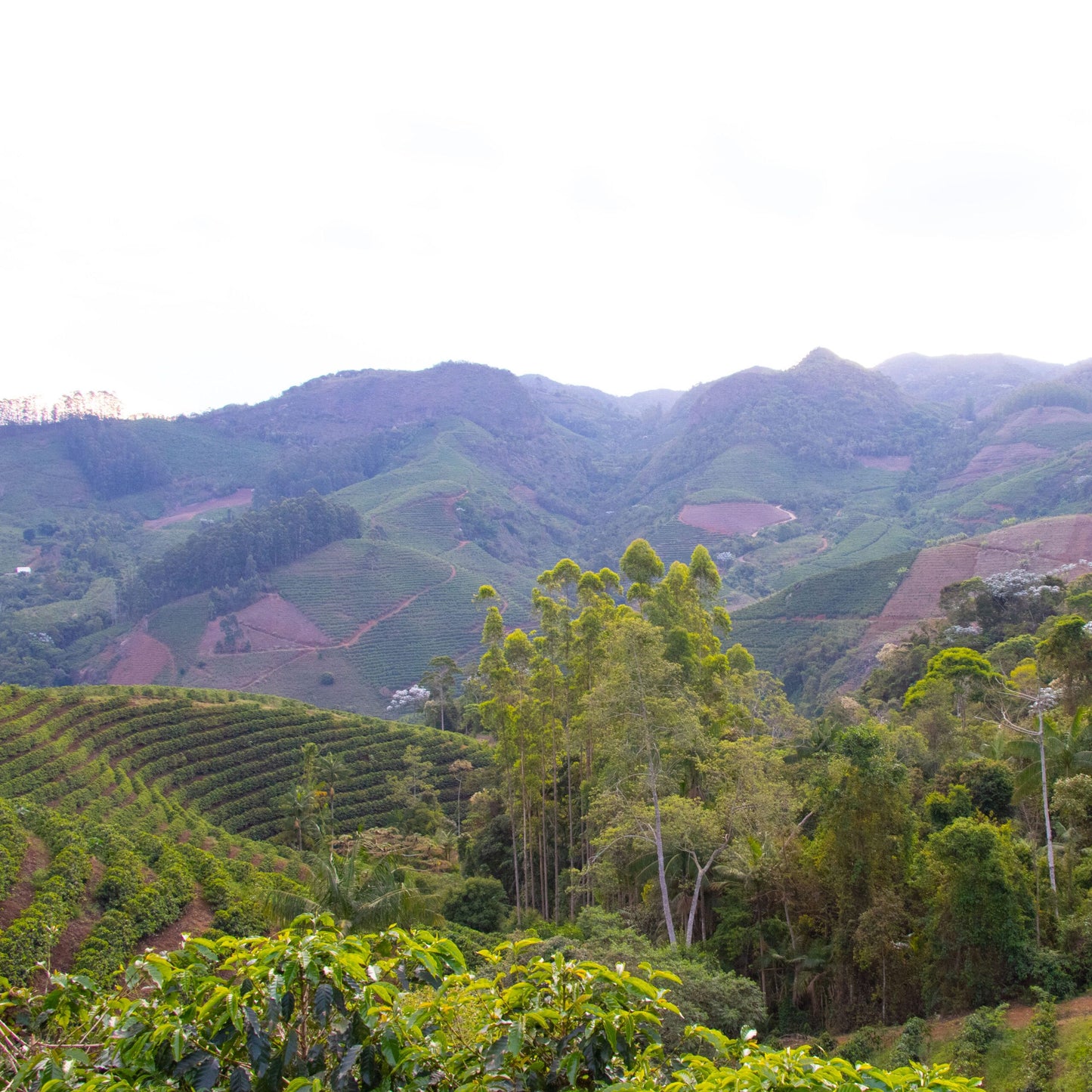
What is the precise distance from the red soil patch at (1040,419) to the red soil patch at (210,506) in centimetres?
11815

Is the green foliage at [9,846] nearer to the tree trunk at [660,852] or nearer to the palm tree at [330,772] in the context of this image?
the tree trunk at [660,852]

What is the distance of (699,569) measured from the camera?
23.0 meters

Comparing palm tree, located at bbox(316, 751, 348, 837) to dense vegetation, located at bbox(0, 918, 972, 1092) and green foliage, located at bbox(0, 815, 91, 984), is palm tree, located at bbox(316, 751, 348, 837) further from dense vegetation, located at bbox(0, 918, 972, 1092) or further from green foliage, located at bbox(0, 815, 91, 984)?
dense vegetation, located at bbox(0, 918, 972, 1092)

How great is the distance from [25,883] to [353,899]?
28.3 ft

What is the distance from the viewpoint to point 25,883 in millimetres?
15930

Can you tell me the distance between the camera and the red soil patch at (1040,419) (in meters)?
112

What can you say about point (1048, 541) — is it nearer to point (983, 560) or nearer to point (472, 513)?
point (983, 560)

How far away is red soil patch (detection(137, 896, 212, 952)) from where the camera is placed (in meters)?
16.2

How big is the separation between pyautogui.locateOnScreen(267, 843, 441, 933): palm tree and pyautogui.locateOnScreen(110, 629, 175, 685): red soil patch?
7220 cm

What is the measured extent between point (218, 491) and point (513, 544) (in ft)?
188

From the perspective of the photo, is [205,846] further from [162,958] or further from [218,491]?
[218,491]

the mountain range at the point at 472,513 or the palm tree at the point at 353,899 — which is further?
the mountain range at the point at 472,513

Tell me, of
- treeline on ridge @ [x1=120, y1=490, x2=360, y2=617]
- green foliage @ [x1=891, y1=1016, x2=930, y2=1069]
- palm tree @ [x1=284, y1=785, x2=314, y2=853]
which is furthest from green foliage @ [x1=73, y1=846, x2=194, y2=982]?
treeline on ridge @ [x1=120, y1=490, x2=360, y2=617]

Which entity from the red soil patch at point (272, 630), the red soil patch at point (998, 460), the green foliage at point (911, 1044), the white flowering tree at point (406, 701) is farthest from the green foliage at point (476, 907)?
the red soil patch at point (998, 460)
